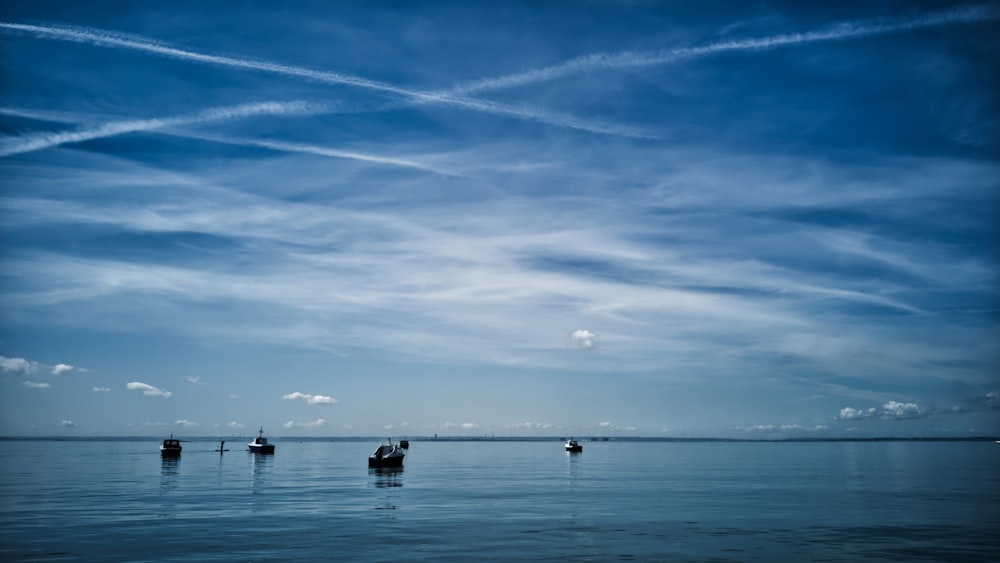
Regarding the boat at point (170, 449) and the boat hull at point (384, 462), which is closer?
the boat hull at point (384, 462)

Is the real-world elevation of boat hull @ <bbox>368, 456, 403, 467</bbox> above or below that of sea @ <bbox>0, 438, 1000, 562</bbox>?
below

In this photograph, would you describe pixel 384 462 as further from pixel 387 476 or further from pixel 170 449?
pixel 170 449

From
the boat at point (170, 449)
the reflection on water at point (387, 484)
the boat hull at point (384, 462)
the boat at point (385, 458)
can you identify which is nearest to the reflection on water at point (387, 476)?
the reflection on water at point (387, 484)

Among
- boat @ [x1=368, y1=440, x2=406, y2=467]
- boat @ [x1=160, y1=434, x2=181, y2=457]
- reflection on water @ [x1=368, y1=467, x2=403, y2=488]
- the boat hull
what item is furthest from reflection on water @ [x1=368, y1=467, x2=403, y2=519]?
boat @ [x1=160, y1=434, x2=181, y2=457]

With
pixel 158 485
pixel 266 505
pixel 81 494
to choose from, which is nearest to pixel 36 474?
pixel 158 485

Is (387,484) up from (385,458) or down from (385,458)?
down

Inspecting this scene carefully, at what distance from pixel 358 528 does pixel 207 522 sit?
10396 millimetres

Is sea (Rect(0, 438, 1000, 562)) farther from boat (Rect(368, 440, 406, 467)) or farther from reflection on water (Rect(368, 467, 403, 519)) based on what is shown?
boat (Rect(368, 440, 406, 467))

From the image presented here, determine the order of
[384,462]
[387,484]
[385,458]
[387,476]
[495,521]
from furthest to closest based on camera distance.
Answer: [385,458]
[384,462]
[387,476]
[387,484]
[495,521]

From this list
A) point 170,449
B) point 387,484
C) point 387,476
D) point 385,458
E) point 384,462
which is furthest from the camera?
point 170,449

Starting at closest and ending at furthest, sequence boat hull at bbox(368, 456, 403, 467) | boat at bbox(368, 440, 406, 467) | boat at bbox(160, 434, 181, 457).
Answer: boat hull at bbox(368, 456, 403, 467)
boat at bbox(368, 440, 406, 467)
boat at bbox(160, 434, 181, 457)

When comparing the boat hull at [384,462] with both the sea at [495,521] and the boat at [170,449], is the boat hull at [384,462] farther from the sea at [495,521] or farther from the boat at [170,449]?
the boat at [170,449]

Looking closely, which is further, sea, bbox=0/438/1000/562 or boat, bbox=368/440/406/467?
boat, bbox=368/440/406/467

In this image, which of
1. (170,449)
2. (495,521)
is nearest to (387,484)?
(495,521)
